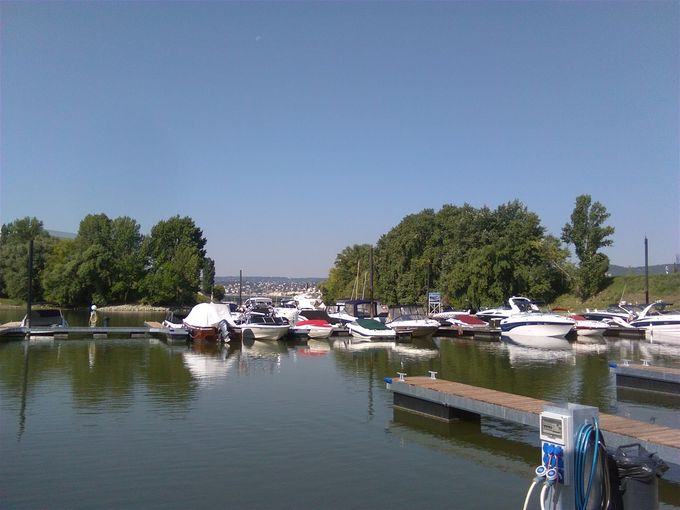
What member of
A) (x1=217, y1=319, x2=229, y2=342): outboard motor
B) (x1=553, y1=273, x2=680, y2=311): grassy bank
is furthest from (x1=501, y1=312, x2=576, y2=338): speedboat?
(x1=553, y1=273, x2=680, y2=311): grassy bank

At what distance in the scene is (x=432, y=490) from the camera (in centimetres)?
996

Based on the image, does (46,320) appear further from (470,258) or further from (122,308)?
(122,308)

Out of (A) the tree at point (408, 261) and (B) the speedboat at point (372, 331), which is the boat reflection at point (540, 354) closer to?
(B) the speedboat at point (372, 331)

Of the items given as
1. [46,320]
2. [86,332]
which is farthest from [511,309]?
[46,320]

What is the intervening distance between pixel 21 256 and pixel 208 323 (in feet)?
209

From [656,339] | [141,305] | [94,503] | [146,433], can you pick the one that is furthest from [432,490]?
[141,305]

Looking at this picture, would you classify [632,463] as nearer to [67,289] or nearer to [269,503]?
[269,503]

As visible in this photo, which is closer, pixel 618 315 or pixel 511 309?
pixel 618 315

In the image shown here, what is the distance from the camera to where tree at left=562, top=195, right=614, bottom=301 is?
6059 centimetres

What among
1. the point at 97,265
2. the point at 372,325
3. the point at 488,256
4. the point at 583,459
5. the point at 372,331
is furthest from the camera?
the point at 97,265

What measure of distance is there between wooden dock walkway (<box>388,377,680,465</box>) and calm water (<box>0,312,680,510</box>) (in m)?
0.54

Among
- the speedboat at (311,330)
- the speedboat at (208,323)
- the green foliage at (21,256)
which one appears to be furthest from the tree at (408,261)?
the green foliage at (21,256)

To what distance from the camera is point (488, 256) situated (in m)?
56.7

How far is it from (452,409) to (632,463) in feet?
23.4
